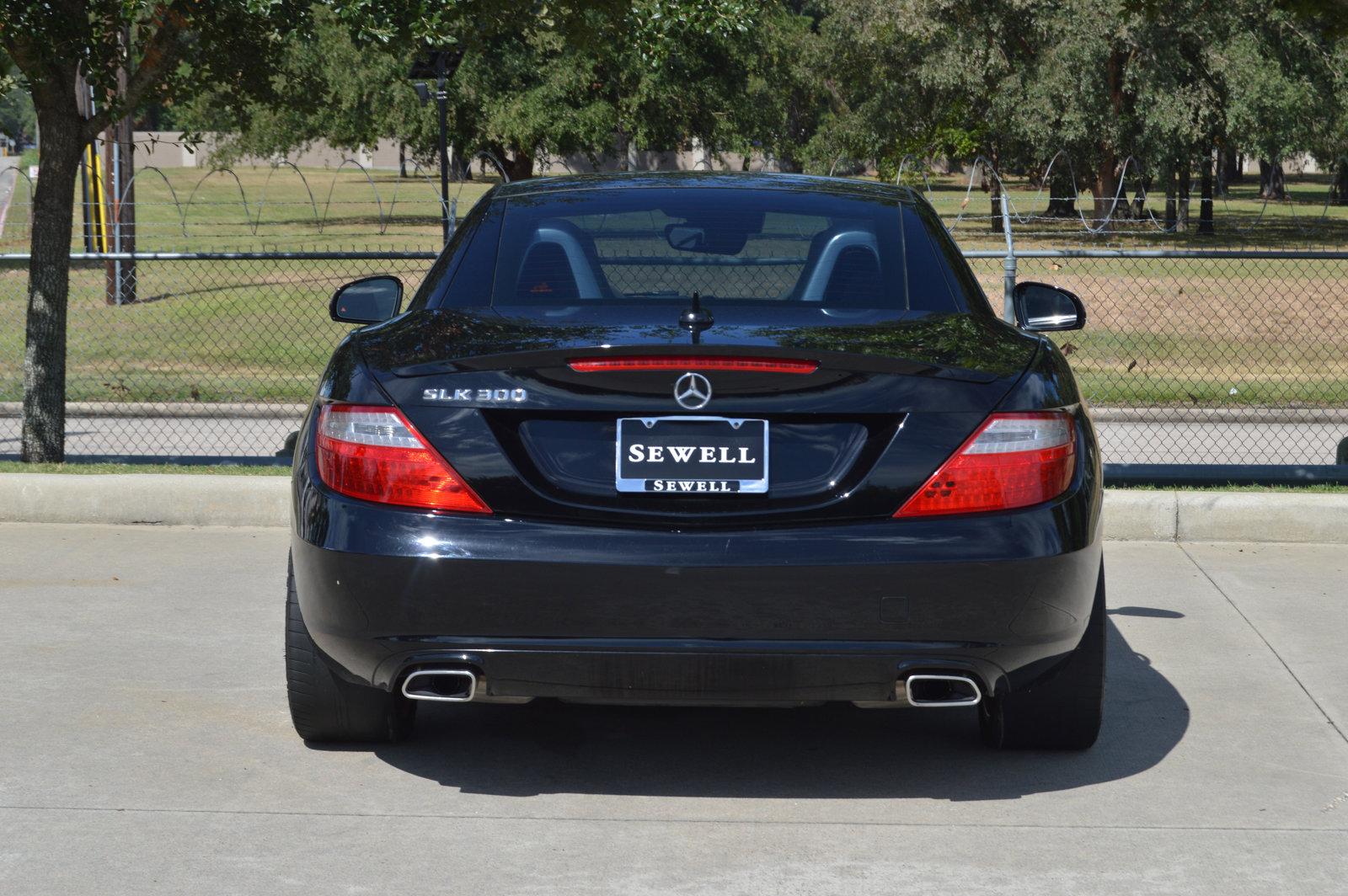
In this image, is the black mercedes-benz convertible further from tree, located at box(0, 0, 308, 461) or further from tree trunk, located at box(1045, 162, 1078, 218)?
tree trunk, located at box(1045, 162, 1078, 218)

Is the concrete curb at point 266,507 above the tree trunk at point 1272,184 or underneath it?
underneath

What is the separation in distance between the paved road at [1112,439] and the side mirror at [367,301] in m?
5.64

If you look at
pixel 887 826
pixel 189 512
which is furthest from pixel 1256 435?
pixel 887 826

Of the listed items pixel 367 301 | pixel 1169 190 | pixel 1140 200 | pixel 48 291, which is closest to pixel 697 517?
pixel 367 301

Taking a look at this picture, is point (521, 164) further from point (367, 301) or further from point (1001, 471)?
point (1001, 471)

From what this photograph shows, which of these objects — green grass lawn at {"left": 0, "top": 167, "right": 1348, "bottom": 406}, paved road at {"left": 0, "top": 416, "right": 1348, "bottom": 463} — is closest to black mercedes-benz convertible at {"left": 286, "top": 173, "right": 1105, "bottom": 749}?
paved road at {"left": 0, "top": 416, "right": 1348, "bottom": 463}

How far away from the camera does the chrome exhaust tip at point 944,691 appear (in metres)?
3.92

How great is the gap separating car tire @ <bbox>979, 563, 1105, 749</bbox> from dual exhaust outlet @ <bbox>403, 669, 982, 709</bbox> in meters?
0.39

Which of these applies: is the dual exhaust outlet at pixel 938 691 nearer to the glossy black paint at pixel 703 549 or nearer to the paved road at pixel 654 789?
A: the glossy black paint at pixel 703 549

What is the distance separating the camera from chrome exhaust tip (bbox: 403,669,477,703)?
3963 millimetres

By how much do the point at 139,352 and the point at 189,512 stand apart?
335 inches

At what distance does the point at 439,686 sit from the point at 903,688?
3.65 feet

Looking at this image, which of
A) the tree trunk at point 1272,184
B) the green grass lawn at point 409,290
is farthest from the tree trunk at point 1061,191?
the tree trunk at point 1272,184

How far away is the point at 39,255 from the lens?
9109mm
